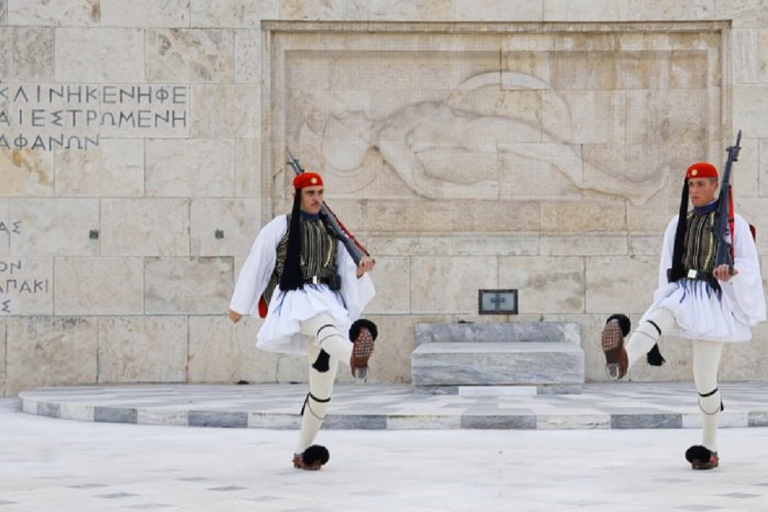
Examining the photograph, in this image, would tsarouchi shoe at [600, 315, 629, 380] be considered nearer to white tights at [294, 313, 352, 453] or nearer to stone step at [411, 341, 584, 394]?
white tights at [294, 313, 352, 453]

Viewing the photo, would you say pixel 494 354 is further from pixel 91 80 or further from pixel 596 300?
pixel 91 80

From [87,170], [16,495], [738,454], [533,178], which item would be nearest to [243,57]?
[87,170]

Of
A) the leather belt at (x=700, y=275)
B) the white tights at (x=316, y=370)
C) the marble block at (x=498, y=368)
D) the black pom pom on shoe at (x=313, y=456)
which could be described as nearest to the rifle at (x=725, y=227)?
the leather belt at (x=700, y=275)

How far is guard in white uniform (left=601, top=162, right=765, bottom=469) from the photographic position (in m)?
9.19

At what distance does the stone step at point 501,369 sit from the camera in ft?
48.4

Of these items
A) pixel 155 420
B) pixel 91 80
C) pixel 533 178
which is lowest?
pixel 155 420

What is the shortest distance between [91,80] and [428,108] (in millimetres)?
3698

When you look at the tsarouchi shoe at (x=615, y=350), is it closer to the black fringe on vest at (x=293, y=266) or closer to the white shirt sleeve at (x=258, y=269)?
the black fringe on vest at (x=293, y=266)

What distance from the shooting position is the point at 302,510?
24.0 ft

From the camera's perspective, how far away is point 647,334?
9172 mm

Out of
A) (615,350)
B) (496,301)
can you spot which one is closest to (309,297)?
(615,350)

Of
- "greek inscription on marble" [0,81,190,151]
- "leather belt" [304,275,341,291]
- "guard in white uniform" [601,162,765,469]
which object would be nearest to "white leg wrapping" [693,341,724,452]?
"guard in white uniform" [601,162,765,469]

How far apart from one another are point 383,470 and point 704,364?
2.02m

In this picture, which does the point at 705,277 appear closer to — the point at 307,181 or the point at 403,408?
the point at 307,181
